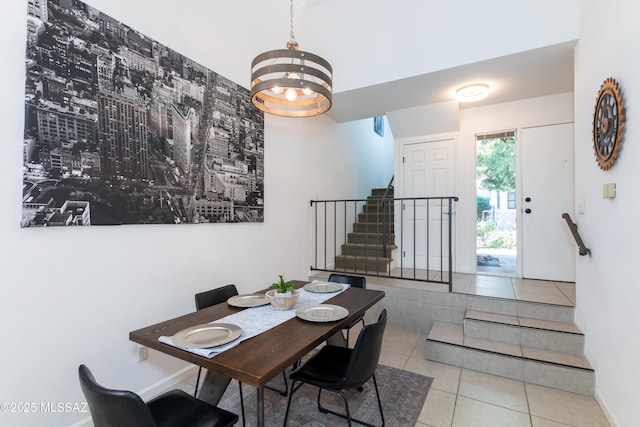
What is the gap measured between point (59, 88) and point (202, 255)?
4.87ft

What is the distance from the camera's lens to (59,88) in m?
1.72

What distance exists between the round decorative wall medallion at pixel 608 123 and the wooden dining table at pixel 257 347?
188cm

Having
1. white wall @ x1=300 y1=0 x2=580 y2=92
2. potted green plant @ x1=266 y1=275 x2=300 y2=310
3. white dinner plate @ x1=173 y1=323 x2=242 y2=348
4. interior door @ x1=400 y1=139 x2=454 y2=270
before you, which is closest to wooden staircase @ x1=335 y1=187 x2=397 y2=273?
interior door @ x1=400 y1=139 x2=454 y2=270

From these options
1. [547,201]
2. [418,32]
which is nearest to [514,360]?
[547,201]

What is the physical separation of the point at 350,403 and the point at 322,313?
840mm

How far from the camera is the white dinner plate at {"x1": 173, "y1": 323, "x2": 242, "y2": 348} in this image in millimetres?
1404

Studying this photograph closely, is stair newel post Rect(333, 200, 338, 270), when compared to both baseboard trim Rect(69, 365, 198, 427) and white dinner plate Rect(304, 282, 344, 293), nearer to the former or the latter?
white dinner plate Rect(304, 282, 344, 293)

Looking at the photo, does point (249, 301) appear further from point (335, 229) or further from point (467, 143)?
point (467, 143)

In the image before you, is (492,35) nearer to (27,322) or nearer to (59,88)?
(59,88)

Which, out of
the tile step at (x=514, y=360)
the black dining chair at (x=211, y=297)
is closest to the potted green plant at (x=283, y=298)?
the black dining chair at (x=211, y=297)

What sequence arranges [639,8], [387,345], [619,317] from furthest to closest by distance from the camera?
[387,345] → [619,317] → [639,8]

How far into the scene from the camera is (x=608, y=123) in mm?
1940

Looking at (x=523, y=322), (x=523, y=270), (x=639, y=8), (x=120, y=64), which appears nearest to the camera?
(x=639, y=8)

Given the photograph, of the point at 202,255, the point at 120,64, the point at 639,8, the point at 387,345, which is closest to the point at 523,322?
the point at 387,345
